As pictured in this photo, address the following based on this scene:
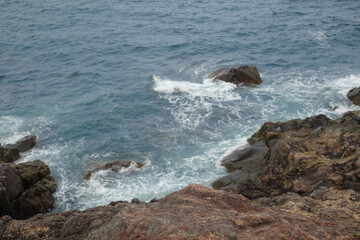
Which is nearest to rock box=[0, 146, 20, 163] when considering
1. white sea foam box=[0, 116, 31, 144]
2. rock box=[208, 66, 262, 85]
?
white sea foam box=[0, 116, 31, 144]

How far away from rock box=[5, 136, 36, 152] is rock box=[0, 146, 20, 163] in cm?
86

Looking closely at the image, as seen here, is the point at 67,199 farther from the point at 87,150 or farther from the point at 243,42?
the point at 243,42

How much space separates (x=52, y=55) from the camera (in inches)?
1690

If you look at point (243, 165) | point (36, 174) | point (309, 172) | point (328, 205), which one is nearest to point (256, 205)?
point (328, 205)

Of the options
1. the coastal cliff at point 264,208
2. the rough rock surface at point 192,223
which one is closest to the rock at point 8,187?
the coastal cliff at point 264,208

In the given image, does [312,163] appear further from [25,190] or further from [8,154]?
[8,154]

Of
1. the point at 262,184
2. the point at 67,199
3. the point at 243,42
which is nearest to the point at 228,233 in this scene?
the point at 262,184

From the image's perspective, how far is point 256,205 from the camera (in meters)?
11.5

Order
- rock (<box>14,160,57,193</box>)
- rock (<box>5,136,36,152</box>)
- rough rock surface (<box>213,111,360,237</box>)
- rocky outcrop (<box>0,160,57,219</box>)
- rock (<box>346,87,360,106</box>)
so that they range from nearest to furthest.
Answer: rough rock surface (<box>213,111,360,237</box>)
rocky outcrop (<box>0,160,57,219</box>)
rock (<box>14,160,57,193</box>)
rock (<box>5,136,36,152</box>)
rock (<box>346,87,360,106</box>)

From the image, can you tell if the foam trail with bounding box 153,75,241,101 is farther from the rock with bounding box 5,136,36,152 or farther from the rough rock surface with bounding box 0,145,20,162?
the rough rock surface with bounding box 0,145,20,162

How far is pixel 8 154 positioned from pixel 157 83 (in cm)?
1568

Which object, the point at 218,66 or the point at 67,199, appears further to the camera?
the point at 218,66

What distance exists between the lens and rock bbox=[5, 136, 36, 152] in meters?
26.4

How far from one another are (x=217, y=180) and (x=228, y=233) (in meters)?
12.0
